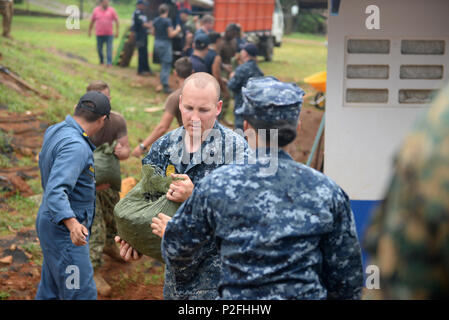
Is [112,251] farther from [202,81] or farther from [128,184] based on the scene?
[202,81]

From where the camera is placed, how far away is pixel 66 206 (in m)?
4.06

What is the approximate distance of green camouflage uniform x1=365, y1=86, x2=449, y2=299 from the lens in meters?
1.09

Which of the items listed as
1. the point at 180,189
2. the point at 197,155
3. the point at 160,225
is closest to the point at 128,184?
the point at 197,155

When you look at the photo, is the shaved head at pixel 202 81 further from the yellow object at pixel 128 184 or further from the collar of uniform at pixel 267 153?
the yellow object at pixel 128 184

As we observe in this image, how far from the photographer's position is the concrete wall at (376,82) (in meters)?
5.24

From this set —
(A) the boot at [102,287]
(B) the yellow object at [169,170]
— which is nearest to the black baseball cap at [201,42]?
(A) the boot at [102,287]

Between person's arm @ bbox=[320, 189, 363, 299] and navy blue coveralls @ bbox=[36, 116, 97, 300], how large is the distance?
223 centimetres

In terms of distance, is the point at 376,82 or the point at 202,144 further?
the point at 376,82

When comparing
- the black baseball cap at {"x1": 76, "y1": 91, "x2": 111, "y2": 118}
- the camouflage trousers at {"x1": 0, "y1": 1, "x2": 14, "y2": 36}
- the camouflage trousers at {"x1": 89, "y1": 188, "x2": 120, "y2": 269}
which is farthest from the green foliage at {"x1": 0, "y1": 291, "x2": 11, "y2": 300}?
the camouflage trousers at {"x1": 0, "y1": 1, "x2": 14, "y2": 36}

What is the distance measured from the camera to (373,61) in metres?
5.35

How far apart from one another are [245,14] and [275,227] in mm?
18508

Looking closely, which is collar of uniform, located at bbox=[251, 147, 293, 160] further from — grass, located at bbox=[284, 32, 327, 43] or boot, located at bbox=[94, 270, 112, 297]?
grass, located at bbox=[284, 32, 327, 43]

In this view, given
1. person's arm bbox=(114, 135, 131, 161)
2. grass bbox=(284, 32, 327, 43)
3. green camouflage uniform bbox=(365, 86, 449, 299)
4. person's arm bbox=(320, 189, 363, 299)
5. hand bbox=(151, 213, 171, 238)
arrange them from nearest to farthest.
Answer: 1. green camouflage uniform bbox=(365, 86, 449, 299)
2. person's arm bbox=(320, 189, 363, 299)
3. hand bbox=(151, 213, 171, 238)
4. person's arm bbox=(114, 135, 131, 161)
5. grass bbox=(284, 32, 327, 43)

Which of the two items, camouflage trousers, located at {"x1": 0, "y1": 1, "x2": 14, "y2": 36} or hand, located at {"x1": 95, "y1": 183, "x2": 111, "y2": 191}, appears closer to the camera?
hand, located at {"x1": 95, "y1": 183, "x2": 111, "y2": 191}
